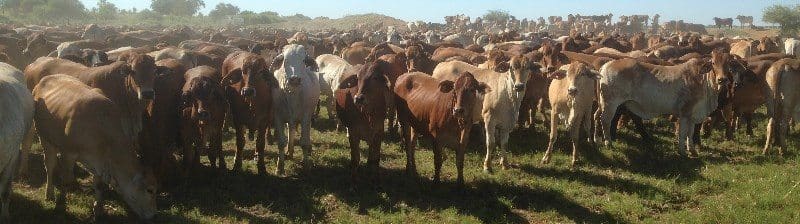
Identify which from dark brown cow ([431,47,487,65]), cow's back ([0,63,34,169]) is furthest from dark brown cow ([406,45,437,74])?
cow's back ([0,63,34,169])

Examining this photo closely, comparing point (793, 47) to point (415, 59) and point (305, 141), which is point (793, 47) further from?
point (305, 141)

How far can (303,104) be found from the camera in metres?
10.0

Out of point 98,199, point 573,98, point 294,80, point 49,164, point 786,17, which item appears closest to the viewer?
point 98,199

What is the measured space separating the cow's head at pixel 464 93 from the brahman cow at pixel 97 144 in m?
4.03

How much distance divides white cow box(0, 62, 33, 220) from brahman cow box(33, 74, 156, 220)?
1.04 ft

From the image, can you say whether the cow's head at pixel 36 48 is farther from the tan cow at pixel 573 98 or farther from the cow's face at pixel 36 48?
the tan cow at pixel 573 98

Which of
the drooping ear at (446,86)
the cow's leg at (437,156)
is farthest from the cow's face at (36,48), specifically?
the drooping ear at (446,86)

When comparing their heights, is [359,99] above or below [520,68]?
below

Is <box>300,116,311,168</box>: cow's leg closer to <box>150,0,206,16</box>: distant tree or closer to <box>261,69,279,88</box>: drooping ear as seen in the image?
<box>261,69,279,88</box>: drooping ear

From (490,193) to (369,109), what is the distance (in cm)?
221

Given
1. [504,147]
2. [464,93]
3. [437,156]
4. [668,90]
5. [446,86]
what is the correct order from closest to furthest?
[464,93]
[446,86]
[437,156]
[504,147]
[668,90]

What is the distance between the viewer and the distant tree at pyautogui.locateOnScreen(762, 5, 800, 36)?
5169 centimetres

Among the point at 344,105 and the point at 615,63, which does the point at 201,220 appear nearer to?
the point at 344,105

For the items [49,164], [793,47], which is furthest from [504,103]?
[793,47]
